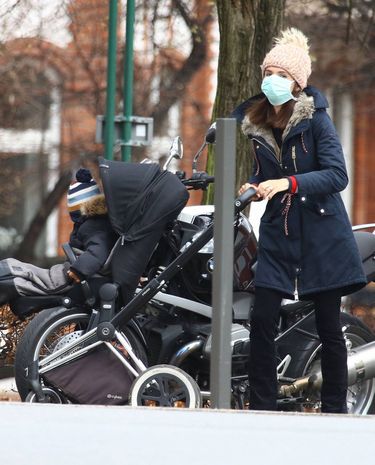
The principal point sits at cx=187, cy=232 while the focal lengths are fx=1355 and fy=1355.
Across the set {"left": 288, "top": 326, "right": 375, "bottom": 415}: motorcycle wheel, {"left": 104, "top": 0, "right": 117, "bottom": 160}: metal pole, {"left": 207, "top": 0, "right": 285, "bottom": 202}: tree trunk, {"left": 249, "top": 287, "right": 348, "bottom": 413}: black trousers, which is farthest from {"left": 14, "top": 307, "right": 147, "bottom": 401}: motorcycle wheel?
{"left": 104, "top": 0, "right": 117, "bottom": 160}: metal pole

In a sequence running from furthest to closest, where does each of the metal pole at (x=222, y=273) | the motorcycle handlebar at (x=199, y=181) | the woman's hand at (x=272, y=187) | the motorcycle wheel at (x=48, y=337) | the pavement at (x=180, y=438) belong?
the motorcycle handlebar at (x=199, y=181) → the motorcycle wheel at (x=48, y=337) → the woman's hand at (x=272, y=187) → the metal pole at (x=222, y=273) → the pavement at (x=180, y=438)

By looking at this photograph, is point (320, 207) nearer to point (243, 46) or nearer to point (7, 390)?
point (7, 390)

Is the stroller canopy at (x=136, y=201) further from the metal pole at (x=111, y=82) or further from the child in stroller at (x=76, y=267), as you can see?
the metal pole at (x=111, y=82)

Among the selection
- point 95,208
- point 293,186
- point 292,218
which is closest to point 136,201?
point 95,208

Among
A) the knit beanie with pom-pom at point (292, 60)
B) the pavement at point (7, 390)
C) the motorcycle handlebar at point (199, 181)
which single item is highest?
the knit beanie with pom-pom at point (292, 60)

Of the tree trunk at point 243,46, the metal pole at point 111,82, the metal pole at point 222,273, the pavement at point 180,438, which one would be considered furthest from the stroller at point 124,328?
the metal pole at point 111,82

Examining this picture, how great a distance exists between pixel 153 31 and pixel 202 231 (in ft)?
33.6

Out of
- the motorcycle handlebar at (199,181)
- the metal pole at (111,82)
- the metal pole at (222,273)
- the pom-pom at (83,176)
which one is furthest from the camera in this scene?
the metal pole at (111,82)

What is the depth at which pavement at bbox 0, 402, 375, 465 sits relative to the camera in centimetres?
402

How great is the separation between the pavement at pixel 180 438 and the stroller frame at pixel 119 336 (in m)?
1.79

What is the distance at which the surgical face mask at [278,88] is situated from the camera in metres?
5.78

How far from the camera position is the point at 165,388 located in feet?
20.2

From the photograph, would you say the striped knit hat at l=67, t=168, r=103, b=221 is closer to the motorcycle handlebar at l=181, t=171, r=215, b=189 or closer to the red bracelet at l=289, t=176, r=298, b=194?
the motorcycle handlebar at l=181, t=171, r=215, b=189

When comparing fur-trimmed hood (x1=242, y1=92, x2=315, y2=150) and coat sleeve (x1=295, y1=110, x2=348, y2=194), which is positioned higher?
fur-trimmed hood (x1=242, y1=92, x2=315, y2=150)
